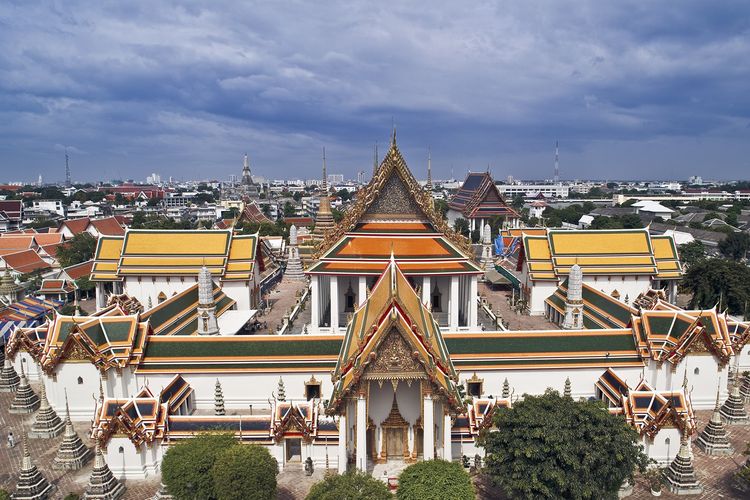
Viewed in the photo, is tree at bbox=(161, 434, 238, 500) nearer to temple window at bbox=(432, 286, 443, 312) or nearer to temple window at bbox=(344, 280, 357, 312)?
temple window at bbox=(344, 280, 357, 312)

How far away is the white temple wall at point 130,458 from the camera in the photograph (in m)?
14.0

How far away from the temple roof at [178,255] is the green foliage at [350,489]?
20.0m

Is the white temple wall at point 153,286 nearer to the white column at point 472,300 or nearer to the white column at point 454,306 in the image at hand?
the white column at point 454,306

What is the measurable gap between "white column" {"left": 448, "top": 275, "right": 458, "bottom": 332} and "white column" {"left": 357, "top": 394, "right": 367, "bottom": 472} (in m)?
11.9

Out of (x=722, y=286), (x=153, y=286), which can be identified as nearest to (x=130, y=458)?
(x=153, y=286)

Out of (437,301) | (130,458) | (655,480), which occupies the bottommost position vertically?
(655,480)

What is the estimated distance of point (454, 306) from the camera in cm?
2361

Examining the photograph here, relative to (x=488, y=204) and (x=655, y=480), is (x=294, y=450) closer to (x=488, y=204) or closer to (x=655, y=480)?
(x=655, y=480)

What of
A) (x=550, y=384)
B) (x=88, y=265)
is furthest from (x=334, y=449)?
(x=88, y=265)

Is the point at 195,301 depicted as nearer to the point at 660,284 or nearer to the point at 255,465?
the point at 255,465

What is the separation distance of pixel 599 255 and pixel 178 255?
25922 millimetres

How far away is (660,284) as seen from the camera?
30.7 m

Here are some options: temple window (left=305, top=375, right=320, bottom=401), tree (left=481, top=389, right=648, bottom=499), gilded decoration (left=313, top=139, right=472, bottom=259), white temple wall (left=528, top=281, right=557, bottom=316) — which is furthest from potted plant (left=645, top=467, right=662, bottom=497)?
white temple wall (left=528, top=281, right=557, bottom=316)

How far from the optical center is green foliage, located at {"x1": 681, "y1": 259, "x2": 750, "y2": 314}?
28.6 metres
